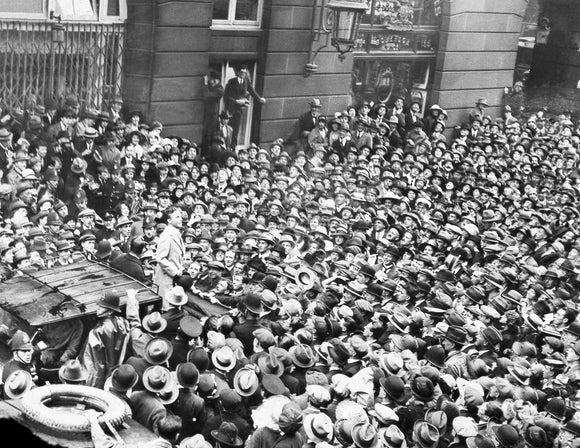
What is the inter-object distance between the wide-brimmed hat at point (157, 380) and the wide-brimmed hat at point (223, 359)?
0.69 meters

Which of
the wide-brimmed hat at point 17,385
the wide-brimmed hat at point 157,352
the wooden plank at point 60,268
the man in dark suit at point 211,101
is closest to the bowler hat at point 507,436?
the wide-brimmed hat at point 157,352

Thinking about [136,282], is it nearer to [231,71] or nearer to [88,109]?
[88,109]

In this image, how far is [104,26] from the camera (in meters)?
16.0

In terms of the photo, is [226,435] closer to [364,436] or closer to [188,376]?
[188,376]

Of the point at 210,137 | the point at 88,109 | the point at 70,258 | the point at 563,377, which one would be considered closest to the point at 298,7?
the point at 210,137

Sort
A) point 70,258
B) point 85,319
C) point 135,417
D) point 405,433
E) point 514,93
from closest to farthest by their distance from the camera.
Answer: point 135,417
point 405,433
point 85,319
point 70,258
point 514,93

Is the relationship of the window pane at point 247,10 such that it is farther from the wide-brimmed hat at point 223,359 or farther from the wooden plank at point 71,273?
the wide-brimmed hat at point 223,359

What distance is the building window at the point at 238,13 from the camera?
17.7 m

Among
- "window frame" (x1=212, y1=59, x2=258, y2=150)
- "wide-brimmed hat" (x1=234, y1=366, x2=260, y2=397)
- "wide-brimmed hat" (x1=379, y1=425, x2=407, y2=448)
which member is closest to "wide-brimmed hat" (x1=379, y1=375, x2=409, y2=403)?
"wide-brimmed hat" (x1=379, y1=425, x2=407, y2=448)

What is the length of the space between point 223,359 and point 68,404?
184cm

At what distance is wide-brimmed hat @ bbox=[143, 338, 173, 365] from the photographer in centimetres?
822

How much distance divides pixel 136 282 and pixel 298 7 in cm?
1001

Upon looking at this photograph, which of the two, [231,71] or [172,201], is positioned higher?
[231,71]

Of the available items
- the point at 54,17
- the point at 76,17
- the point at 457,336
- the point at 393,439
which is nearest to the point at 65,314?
the point at 393,439
